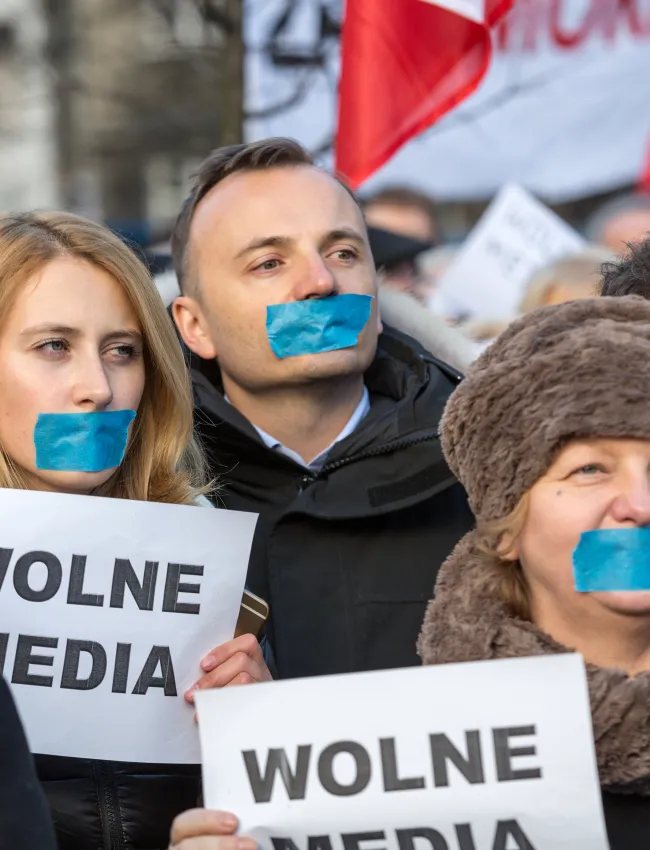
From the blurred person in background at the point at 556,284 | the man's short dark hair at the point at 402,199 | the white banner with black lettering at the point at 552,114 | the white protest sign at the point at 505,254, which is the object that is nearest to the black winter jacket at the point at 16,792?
the blurred person in background at the point at 556,284

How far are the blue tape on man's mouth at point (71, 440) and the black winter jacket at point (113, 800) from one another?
19.5 inches

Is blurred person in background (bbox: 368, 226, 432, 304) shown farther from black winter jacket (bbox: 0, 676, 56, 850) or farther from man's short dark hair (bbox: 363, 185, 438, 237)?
man's short dark hair (bbox: 363, 185, 438, 237)

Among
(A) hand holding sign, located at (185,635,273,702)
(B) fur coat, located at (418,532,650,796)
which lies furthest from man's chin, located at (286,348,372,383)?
(B) fur coat, located at (418,532,650,796)

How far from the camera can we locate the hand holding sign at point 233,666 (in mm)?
2432

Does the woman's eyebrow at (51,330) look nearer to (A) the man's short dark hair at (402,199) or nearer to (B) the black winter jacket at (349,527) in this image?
(B) the black winter jacket at (349,527)

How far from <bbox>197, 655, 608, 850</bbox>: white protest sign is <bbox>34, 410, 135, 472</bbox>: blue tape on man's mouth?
28.1 inches

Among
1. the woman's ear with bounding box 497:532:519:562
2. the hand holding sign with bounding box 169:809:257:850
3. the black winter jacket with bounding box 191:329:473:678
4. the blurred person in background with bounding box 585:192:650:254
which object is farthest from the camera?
the blurred person in background with bounding box 585:192:650:254

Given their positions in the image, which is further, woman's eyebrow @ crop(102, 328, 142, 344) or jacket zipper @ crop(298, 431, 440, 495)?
jacket zipper @ crop(298, 431, 440, 495)

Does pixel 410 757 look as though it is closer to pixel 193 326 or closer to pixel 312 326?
pixel 312 326

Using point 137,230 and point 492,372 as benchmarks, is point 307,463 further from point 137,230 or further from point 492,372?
point 137,230

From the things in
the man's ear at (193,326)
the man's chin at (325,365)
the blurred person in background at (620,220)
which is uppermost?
the blurred person in background at (620,220)

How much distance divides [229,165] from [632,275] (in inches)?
46.6

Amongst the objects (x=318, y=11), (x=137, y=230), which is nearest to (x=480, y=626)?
(x=318, y=11)

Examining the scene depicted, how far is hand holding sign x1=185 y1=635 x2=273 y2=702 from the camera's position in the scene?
2.43 meters
